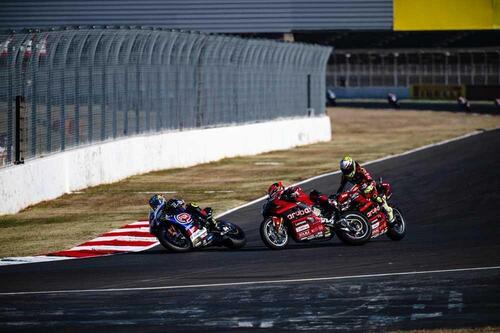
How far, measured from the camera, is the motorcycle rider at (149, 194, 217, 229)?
1706cm

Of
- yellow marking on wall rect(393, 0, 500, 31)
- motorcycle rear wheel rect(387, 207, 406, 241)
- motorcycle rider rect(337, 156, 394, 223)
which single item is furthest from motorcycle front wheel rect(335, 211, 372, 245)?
yellow marking on wall rect(393, 0, 500, 31)

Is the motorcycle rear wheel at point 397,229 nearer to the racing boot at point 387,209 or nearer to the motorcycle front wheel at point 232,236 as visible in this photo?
the racing boot at point 387,209

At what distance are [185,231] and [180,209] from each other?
35 centimetres

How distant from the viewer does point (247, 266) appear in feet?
50.6

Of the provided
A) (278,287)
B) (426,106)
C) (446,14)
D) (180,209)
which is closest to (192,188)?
(180,209)

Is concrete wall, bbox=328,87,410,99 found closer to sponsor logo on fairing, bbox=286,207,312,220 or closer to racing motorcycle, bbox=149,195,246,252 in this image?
sponsor logo on fairing, bbox=286,207,312,220

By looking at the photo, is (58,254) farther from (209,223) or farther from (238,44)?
(238,44)

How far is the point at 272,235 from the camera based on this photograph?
17.0 meters

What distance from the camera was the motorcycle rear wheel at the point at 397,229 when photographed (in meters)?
17.8

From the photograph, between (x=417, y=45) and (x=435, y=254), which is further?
(x=417, y=45)

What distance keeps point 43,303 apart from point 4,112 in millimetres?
10001

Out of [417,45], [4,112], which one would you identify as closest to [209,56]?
[4,112]

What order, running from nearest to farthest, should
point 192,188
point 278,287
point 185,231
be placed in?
point 278,287
point 185,231
point 192,188

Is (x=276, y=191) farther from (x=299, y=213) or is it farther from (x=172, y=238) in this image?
(x=172, y=238)
